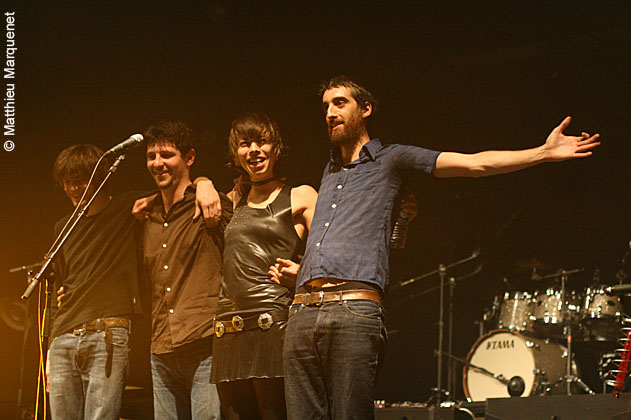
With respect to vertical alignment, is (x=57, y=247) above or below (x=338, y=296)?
above

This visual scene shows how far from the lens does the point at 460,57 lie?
5.99 m

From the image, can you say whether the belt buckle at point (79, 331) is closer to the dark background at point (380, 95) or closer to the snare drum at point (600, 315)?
the dark background at point (380, 95)

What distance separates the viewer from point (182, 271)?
3.19m

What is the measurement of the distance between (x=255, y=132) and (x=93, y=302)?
110cm

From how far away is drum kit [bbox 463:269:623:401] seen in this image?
6.28 m

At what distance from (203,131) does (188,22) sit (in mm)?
881

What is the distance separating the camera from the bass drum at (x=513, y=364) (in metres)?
6.33

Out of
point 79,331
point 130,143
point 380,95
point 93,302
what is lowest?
point 79,331

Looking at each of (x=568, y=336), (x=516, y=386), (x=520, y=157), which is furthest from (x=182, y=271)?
(x=568, y=336)

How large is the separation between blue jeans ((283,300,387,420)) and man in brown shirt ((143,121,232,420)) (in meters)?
0.57

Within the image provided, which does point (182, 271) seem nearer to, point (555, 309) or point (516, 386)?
point (516, 386)

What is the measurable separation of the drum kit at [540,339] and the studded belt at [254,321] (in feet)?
13.6

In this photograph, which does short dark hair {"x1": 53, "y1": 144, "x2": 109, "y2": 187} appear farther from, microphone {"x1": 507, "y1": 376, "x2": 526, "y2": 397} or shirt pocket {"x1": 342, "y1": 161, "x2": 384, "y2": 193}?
microphone {"x1": 507, "y1": 376, "x2": 526, "y2": 397}

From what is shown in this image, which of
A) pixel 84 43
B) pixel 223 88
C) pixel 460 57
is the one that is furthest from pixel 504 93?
pixel 84 43
